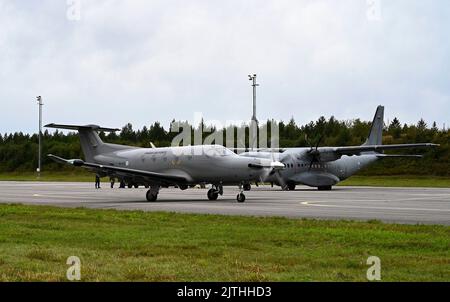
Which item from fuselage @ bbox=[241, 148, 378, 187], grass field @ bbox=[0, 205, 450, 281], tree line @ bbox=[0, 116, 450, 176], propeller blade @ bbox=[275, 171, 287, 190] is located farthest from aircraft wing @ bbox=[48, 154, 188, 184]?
tree line @ bbox=[0, 116, 450, 176]

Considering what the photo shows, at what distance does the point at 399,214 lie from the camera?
2136cm

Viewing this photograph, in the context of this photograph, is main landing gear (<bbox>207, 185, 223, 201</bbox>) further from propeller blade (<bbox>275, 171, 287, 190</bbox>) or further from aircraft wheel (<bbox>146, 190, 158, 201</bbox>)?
propeller blade (<bbox>275, 171, 287, 190</bbox>)

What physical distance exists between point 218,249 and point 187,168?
64.0ft

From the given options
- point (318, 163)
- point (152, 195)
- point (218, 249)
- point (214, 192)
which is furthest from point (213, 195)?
point (218, 249)

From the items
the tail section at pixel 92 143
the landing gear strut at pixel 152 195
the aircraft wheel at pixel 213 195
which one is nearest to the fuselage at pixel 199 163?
the aircraft wheel at pixel 213 195

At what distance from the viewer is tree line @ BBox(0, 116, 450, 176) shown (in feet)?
254

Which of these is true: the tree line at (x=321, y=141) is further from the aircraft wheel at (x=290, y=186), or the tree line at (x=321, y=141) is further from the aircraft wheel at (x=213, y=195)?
the aircraft wheel at (x=213, y=195)

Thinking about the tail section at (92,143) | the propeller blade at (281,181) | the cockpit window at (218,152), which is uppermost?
the tail section at (92,143)

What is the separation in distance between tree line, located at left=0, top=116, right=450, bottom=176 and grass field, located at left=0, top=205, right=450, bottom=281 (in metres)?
59.9

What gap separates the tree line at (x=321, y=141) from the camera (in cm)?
7750

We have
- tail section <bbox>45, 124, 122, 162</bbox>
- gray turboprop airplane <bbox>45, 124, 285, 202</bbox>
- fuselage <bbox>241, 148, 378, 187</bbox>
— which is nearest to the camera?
gray turboprop airplane <bbox>45, 124, 285, 202</bbox>

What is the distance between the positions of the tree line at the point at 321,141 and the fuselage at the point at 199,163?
44.9 m

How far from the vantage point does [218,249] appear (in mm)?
12008

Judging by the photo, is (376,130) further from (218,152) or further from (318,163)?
(218,152)
